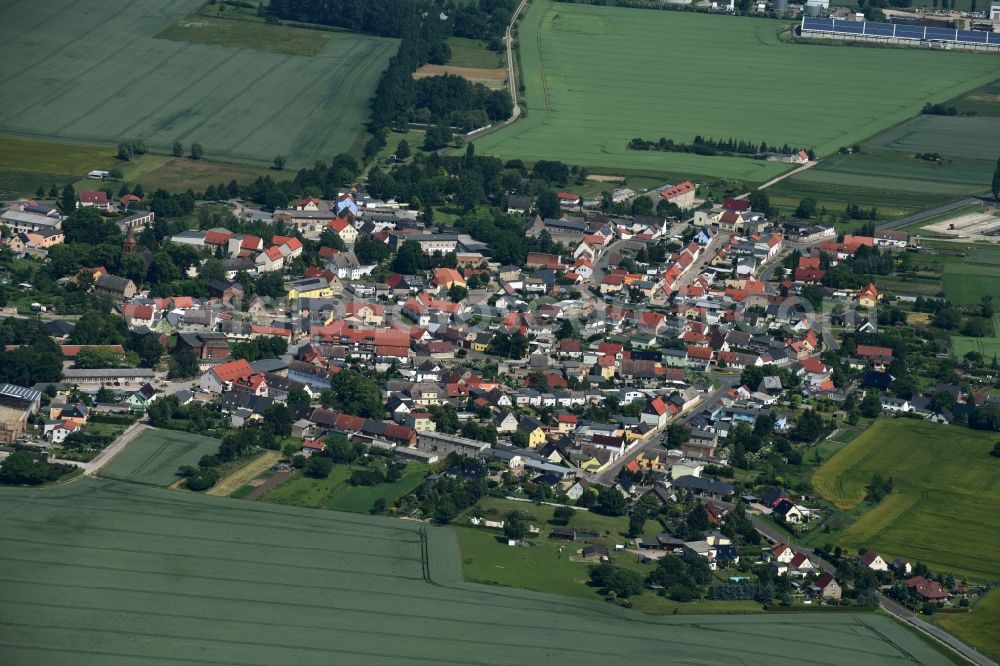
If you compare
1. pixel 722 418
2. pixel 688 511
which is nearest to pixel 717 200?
pixel 722 418

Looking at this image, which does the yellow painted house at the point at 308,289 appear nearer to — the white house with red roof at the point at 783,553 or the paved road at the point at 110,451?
the paved road at the point at 110,451

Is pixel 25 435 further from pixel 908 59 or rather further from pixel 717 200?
pixel 908 59

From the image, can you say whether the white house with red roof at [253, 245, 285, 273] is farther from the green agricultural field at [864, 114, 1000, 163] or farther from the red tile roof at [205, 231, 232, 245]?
the green agricultural field at [864, 114, 1000, 163]

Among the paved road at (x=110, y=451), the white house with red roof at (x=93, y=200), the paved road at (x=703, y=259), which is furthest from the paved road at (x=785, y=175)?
the paved road at (x=110, y=451)

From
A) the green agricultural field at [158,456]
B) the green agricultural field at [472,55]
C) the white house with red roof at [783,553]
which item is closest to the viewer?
the white house with red roof at [783,553]

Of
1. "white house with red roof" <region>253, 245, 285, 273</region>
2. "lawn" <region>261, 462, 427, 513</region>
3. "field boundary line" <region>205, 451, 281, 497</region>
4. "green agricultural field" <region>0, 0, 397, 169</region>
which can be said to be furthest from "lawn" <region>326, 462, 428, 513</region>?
"green agricultural field" <region>0, 0, 397, 169</region>

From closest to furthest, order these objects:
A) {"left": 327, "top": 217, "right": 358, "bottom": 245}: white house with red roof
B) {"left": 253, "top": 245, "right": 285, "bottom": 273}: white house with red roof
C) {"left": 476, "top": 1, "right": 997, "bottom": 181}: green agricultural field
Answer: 1. {"left": 253, "top": 245, "right": 285, "bottom": 273}: white house with red roof
2. {"left": 327, "top": 217, "right": 358, "bottom": 245}: white house with red roof
3. {"left": 476, "top": 1, "right": 997, "bottom": 181}: green agricultural field

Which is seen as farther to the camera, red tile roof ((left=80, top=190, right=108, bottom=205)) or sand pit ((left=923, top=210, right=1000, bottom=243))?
sand pit ((left=923, top=210, right=1000, bottom=243))
